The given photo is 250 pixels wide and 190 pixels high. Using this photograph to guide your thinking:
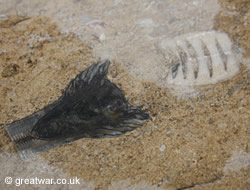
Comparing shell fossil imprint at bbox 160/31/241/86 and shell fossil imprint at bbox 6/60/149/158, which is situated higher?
shell fossil imprint at bbox 160/31/241/86

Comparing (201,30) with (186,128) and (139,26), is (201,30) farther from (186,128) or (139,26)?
(186,128)

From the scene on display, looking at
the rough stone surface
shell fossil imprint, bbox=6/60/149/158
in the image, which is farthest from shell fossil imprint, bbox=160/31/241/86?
shell fossil imprint, bbox=6/60/149/158

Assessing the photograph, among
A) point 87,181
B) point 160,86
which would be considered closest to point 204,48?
point 160,86

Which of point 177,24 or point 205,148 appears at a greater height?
point 177,24

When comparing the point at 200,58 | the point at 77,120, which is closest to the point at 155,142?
the point at 77,120

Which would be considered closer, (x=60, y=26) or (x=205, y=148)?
(x=205, y=148)

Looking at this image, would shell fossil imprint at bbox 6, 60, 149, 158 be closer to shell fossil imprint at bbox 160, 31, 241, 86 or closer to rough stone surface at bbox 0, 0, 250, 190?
rough stone surface at bbox 0, 0, 250, 190
